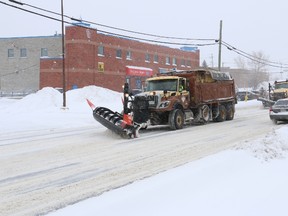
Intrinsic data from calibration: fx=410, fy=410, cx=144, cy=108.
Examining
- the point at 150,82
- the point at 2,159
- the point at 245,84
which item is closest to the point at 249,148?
the point at 2,159

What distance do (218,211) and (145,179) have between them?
2491 mm

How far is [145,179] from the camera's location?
320 inches

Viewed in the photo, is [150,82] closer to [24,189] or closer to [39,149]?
[39,149]

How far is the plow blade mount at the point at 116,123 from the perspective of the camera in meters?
14.4

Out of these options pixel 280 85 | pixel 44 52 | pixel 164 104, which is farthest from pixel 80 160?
Result: pixel 44 52

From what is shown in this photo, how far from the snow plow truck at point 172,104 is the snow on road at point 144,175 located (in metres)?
0.74

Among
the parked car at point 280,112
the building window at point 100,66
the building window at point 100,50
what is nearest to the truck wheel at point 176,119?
the parked car at point 280,112

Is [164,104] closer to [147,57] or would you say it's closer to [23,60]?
[147,57]

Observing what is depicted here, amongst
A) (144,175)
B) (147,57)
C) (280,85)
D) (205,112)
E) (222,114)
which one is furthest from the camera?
(147,57)

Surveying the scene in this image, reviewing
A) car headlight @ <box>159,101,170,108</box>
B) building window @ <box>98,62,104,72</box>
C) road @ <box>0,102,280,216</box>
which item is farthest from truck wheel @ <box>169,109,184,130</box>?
building window @ <box>98,62,104,72</box>

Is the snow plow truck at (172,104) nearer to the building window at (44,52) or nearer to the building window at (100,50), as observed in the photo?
the building window at (100,50)

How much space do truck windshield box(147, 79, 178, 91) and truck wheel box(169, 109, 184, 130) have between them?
3.73ft

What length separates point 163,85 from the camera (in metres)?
18.5

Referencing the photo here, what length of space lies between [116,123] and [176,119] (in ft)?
12.5
